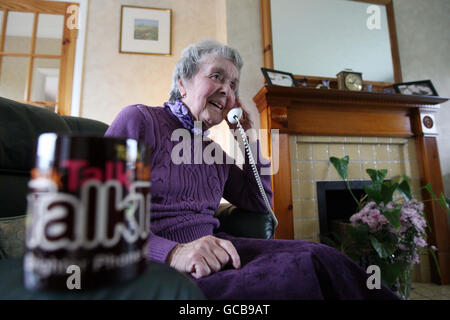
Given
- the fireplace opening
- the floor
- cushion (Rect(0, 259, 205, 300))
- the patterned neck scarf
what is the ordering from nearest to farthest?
cushion (Rect(0, 259, 205, 300))
the patterned neck scarf
the floor
the fireplace opening

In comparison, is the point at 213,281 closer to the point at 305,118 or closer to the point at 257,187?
the point at 257,187

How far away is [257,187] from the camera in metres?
1.01

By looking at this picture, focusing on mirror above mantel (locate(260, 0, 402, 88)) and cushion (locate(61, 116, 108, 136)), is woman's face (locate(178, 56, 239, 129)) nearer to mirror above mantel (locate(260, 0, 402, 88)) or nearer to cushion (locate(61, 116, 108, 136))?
cushion (locate(61, 116, 108, 136))

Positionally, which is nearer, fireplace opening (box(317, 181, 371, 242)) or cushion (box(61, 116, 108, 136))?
cushion (box(61, 116, 108, 136))

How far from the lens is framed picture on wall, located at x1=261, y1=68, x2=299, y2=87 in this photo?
6.01ft

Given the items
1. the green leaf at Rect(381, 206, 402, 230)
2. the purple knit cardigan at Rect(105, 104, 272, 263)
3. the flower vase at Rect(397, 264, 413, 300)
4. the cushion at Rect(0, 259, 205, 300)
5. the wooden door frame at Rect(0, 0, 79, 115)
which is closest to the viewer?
the cushion at Rect(0, 259, 205, 300)

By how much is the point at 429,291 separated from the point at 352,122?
1334 mm

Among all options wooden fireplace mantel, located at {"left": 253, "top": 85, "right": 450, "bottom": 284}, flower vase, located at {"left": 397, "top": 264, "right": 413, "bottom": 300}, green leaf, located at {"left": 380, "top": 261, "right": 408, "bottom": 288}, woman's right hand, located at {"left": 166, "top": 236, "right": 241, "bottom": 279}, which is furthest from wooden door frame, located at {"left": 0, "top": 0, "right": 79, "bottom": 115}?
flower vase, located at {"left": 397, "top": 264, "right": 413, "bottom": 300}

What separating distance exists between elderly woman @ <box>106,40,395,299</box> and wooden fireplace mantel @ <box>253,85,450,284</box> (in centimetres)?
77

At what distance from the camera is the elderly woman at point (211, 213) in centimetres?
47

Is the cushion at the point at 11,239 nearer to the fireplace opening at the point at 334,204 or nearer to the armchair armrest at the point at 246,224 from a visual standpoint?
the armchair armrest at the point at 246,224

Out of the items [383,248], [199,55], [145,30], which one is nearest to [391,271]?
[383,248]

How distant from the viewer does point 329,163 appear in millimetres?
1943

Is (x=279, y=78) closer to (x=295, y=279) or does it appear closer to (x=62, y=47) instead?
(x=295, y=279)
